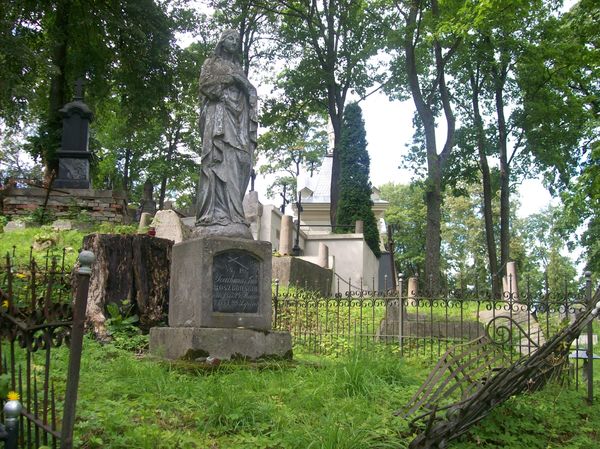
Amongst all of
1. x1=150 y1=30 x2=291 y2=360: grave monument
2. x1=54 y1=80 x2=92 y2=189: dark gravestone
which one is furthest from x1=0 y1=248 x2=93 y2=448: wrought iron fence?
x1=54 y1=80 x2=92 y2=189: dark gravestone

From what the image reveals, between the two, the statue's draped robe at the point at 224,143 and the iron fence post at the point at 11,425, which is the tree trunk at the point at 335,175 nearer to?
the statue's draped robe at the point at 224,143

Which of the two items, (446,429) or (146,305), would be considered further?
(146,305)

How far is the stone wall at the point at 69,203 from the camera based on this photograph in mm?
18141

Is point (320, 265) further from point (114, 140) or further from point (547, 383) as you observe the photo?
point (114, 140)

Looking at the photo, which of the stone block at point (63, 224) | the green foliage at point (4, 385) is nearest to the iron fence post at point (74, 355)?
the green foliage at point (4, 385)

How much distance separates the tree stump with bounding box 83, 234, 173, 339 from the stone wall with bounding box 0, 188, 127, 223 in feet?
31.8

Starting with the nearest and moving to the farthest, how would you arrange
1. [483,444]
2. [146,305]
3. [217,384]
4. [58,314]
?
[58,314], [483,444], [217,384], [146,305]

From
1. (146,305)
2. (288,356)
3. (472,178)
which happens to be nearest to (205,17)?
(472,178)

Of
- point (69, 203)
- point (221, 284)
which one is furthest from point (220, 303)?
point (69, 203)

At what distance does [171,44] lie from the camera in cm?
1966

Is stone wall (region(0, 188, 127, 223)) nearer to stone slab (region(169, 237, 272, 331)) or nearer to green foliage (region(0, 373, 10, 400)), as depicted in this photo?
stone slab (region(169, 237, 272, 331))

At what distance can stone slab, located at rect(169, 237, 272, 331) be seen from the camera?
695 centimetres

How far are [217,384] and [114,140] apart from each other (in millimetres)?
29653

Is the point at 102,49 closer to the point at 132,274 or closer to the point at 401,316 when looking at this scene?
the point at 132,274
